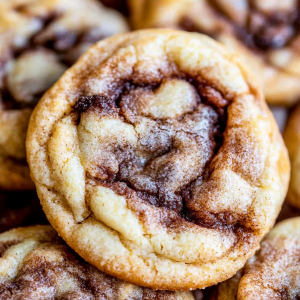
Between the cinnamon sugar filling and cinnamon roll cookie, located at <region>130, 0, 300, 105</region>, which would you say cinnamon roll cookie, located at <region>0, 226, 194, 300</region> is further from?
cinnamon roll cookie, located at <region>130, 0, 300, 105</region>

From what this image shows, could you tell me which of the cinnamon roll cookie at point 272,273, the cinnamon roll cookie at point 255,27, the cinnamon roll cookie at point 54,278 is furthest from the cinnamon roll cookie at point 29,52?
the cinnamon roll cookie at point 272,273

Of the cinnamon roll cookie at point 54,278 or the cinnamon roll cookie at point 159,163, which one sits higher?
the cinnamon roll cookie at point 159,163

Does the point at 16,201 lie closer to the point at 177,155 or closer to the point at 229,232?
the point at 177,155

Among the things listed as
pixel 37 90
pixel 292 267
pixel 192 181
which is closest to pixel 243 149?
pixel 192 181

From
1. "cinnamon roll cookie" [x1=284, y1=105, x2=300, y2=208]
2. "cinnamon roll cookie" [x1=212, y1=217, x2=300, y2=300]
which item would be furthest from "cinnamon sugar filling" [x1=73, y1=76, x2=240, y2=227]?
"cinnamon roll cookie" [x1=284, y1=105, x2=300, y2=208]

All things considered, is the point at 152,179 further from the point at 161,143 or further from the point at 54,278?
the point at 54,278

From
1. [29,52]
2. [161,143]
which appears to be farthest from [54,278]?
[29,52]

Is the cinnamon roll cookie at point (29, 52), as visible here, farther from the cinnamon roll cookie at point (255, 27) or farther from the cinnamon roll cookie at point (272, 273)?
the cinnamon roll cookie at point (272, 273)
